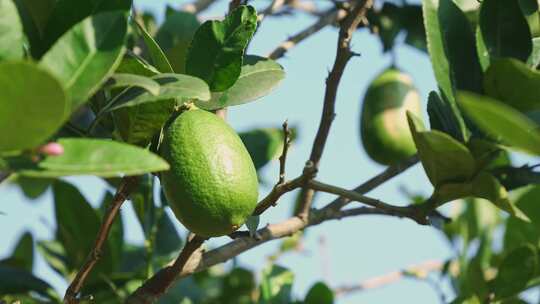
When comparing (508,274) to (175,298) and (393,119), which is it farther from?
(175,298)

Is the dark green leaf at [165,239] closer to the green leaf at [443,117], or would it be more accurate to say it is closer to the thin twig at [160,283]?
the thin twig at [160,283]

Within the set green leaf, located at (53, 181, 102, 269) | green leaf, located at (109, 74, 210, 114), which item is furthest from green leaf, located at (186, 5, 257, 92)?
green leaf, located at (53, 181, 102, 269)

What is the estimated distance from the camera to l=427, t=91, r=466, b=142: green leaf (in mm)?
1373

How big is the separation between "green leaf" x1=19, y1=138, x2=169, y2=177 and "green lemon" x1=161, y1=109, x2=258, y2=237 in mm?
287

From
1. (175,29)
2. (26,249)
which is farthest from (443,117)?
(26,249)

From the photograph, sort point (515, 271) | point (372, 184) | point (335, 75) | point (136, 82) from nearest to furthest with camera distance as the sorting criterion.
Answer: point (136, 82) < point (335, 75) < point (372, 184) < point (515, 271)

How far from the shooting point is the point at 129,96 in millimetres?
1107

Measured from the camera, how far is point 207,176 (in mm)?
1190

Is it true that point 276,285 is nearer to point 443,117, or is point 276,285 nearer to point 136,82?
point 443,117

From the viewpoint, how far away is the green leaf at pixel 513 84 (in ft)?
4.06

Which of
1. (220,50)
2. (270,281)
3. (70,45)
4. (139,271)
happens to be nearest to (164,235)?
(139,271)

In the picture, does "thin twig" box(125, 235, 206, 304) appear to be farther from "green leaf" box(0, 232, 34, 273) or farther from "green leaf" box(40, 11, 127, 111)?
"green leaf" box(0, 232, 34, 273)

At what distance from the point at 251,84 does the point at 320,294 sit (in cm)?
62

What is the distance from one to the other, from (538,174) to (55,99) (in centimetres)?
91
